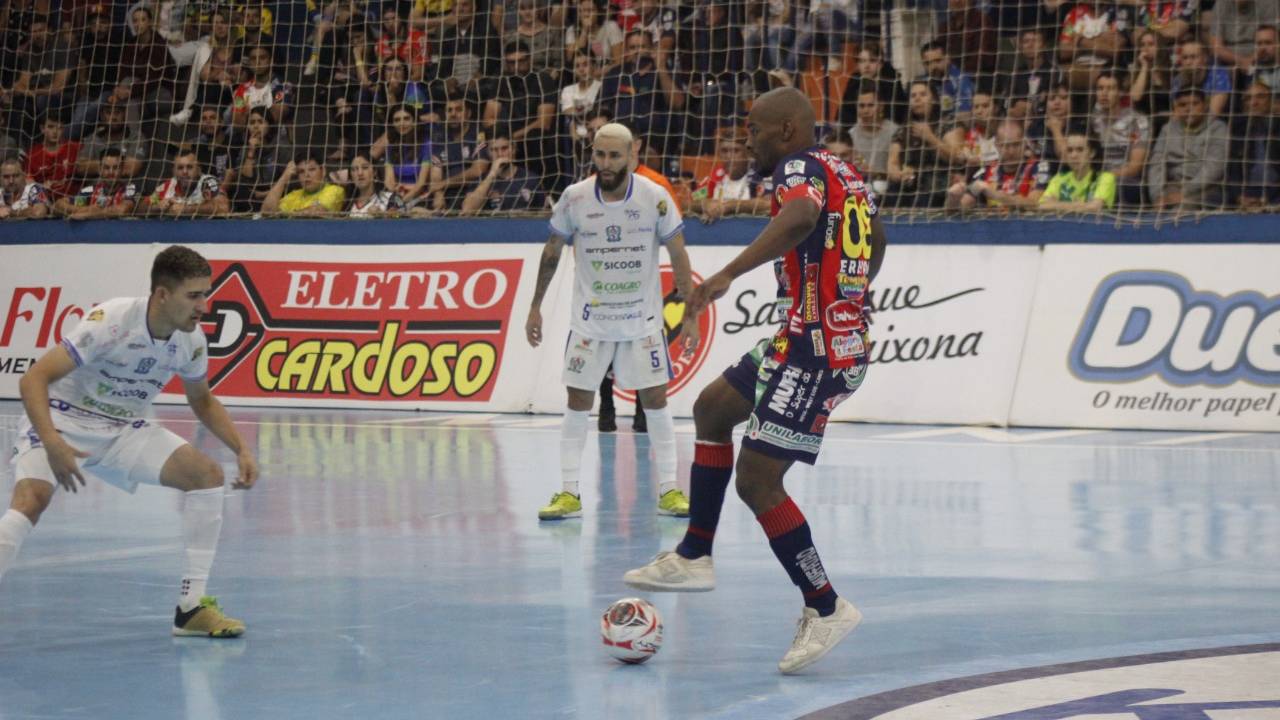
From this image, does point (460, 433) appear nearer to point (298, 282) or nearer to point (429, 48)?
point (298, 282)

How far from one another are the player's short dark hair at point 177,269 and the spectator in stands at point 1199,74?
12187 mm

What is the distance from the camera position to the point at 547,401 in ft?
55.3

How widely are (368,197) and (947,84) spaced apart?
6.59 metres

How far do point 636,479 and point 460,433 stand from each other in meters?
3.65

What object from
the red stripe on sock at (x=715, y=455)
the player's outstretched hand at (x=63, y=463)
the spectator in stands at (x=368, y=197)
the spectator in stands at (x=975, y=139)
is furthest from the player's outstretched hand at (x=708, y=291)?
the spectator in stands at (x=368, y=197)

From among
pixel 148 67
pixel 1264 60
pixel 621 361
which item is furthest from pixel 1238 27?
pixel 148 67

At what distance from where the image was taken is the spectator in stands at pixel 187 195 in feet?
63.4

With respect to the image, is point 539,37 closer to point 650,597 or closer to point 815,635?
point 650,597

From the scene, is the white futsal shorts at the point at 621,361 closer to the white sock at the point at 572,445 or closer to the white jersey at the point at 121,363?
the white sock at the point at 572,445

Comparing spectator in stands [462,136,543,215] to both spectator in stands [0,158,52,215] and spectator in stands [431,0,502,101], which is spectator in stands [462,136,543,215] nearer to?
spectator in stands [431,0,502,101]

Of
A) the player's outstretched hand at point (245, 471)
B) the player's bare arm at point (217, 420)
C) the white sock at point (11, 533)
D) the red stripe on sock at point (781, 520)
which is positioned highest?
the player's bare arm at point (217, 420)

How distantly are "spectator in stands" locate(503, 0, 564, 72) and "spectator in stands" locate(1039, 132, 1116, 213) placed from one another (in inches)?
241

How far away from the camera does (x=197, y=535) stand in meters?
6.46

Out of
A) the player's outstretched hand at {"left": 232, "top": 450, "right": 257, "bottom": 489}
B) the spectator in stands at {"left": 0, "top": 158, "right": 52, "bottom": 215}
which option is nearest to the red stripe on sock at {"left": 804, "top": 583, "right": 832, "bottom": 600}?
the player's outstretched hand at {"left": 232, "top": 450, "right": 257, "bottom": 489}
